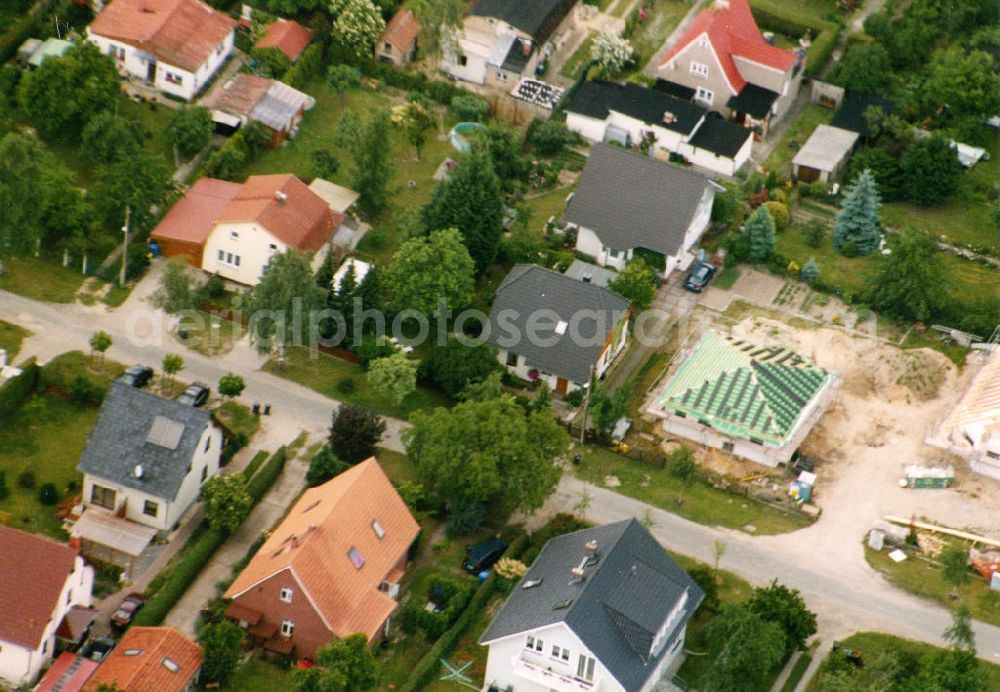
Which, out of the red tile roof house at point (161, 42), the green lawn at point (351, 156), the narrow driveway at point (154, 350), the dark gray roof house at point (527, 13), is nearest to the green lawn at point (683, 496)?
the narrow driveway at point (154, 350)

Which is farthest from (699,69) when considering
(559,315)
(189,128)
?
(189,128)

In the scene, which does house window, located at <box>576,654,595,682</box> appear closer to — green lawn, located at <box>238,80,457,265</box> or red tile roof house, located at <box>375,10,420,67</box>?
green lawn, located at <box>238,80,457,265</box>

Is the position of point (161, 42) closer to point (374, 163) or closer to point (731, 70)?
point (374, 163)

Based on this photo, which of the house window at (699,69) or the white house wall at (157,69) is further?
the house window at (699,69)

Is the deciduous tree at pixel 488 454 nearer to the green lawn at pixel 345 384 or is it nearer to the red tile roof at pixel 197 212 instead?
the green lawn at pixel 345 384

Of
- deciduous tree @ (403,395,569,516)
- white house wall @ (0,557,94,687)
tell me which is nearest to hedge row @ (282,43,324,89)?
deciduous tree @ (403,395,569,516)

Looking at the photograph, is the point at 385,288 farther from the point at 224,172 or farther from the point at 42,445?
the point at 42,445
